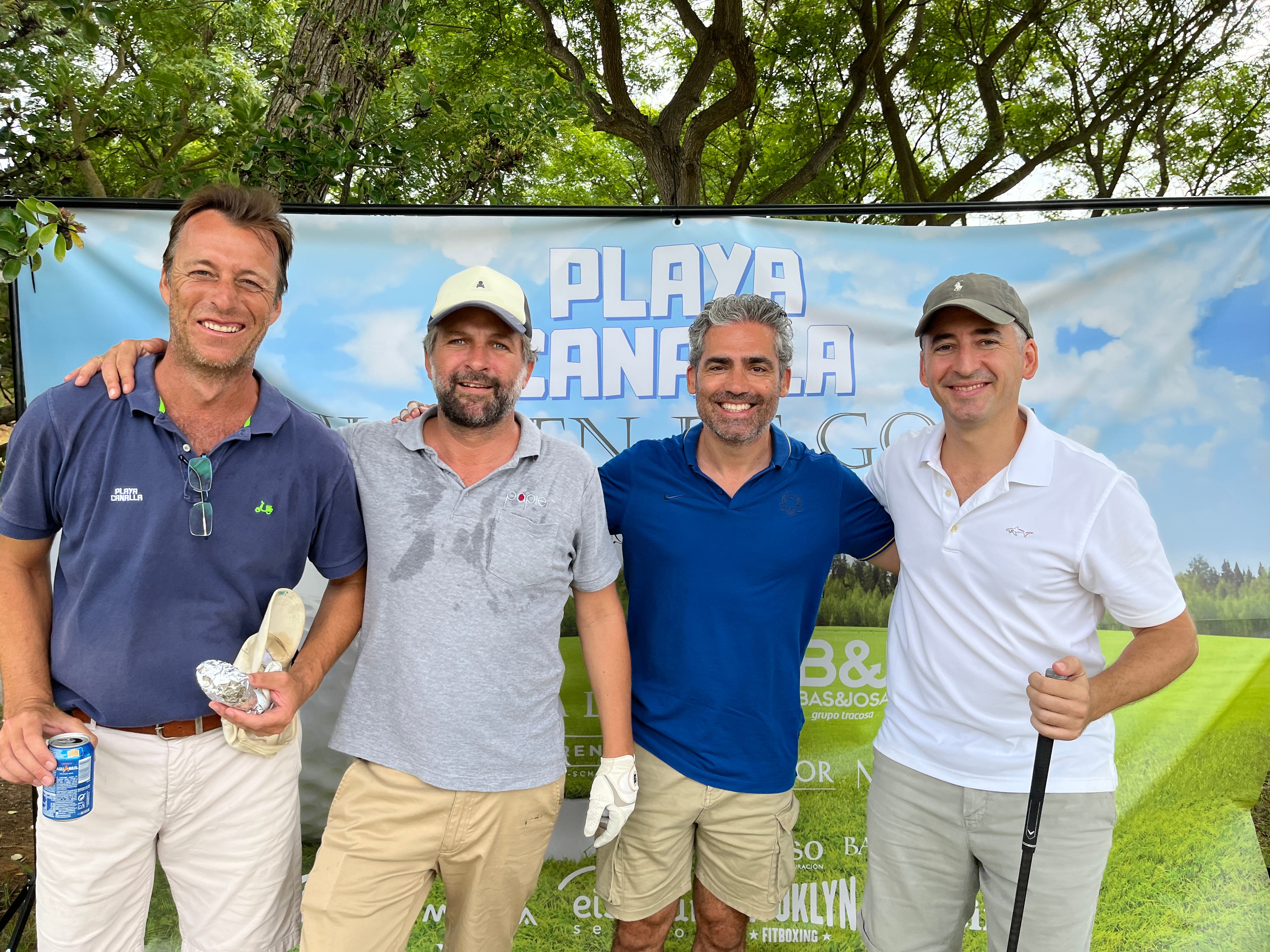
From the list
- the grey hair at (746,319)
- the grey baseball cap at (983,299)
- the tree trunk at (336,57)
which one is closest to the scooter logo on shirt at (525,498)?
the grey hair at (746,319)

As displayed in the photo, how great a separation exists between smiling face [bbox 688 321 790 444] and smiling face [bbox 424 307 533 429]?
0.57 m

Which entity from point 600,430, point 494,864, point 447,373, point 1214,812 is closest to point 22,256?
point 447,373

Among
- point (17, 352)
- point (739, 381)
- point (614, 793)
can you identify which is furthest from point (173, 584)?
point (17, 352)

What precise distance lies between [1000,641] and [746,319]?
47.6 inches

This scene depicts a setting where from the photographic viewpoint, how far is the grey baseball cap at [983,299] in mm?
2359

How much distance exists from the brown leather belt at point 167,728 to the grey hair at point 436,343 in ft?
3.87

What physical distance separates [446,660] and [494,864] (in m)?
0.62

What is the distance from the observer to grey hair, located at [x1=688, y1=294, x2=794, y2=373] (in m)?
2.68

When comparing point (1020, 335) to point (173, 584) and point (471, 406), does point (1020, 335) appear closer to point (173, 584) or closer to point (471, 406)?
point (471, 406)

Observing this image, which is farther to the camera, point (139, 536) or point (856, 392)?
point (856, 392)

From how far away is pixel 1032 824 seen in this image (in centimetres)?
219

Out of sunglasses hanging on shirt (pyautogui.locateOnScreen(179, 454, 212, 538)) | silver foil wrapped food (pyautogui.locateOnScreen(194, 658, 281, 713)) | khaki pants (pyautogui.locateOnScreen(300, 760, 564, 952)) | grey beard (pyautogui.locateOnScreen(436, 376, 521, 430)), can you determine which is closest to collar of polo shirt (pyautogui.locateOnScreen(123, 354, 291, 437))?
sunglasses hanging on shirt (pyautogui.locateOnScreen(179, 454, 212, 538))

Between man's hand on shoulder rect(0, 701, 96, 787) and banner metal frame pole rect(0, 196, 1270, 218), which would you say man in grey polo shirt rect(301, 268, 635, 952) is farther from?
banner metal frame pole rect(0, 196, 1270, 218)

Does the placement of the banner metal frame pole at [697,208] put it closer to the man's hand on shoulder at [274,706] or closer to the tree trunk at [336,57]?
the tree trunk at [336,57]
